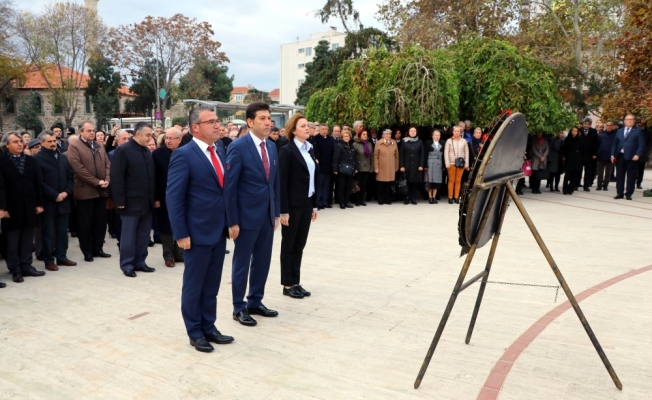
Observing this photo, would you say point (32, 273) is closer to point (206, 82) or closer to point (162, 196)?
point (162, 196)

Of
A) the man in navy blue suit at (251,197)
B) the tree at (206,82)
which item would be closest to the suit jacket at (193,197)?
the man in navy blue suit at (251,197)

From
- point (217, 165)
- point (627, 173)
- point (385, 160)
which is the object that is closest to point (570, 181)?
point (627, 173)

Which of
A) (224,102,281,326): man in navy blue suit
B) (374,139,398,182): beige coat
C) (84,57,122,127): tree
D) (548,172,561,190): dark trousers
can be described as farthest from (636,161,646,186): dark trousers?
(84,57,122,127): tree

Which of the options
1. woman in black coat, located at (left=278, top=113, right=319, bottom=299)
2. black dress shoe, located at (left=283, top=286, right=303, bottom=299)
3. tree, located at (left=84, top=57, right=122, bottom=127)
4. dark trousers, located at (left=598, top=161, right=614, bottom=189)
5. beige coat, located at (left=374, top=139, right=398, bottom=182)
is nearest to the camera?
woman in black coat, located at (left=278, top=113, right=319, bottom=299)

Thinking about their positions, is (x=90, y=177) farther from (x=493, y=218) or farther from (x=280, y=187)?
(x=493, y=218)

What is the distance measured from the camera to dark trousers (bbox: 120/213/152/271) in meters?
7.26

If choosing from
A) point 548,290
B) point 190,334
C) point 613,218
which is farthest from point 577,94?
point 190,334

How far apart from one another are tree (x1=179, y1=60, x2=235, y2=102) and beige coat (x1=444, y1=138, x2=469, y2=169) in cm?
2928

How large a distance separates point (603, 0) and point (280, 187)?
2410 cm

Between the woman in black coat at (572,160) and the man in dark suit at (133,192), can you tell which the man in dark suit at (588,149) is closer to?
the woman in black coat at (572,160)

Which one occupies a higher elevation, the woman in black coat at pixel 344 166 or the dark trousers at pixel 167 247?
the woman in black coat at pixel 344 166

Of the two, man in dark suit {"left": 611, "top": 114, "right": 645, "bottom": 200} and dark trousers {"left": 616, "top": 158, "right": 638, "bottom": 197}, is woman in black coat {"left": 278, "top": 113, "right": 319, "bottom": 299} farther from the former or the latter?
dark trousers {"left": 616, "top": 158, "right": 638, "bottom": 197}

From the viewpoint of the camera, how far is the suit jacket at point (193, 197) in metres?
4.52

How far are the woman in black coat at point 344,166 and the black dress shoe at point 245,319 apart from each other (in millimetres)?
7940
